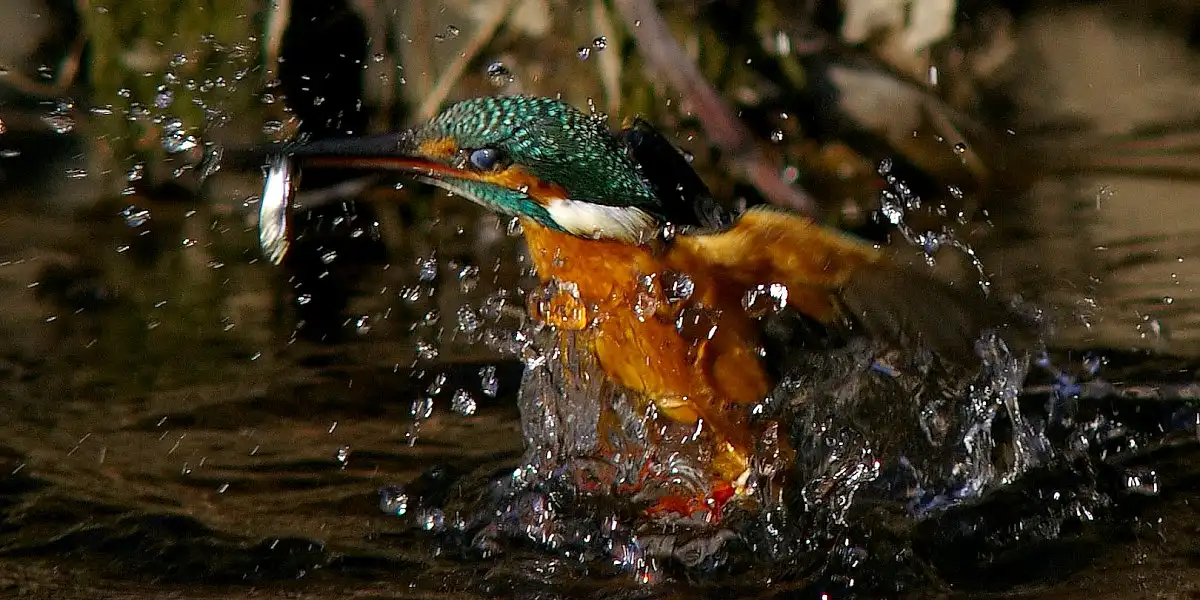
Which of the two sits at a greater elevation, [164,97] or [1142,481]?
[164,97]

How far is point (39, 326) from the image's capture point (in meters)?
3.65

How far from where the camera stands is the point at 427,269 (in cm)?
431

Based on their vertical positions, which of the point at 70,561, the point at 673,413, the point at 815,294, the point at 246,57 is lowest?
the point at 70,561

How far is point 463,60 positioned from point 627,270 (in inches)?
96.0

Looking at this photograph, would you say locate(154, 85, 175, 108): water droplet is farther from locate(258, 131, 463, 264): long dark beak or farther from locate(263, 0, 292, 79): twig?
locate(258, 131, 463, 264): long dark beak

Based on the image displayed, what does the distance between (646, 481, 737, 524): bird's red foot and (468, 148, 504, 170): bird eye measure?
71 centimetres

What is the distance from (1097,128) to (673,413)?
11.8 ft

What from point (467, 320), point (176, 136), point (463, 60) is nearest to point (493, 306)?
point (467, 320)

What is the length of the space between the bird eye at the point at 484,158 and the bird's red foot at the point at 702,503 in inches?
28.0

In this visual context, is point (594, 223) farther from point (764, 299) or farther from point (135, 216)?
point (135, 216)

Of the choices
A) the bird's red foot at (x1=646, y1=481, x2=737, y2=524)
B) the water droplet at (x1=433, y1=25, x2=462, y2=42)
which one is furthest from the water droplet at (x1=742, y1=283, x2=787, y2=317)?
the water droplet at (x1=433, y1=25, x2=462, y2=42)

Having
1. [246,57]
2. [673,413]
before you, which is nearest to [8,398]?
[673,413]

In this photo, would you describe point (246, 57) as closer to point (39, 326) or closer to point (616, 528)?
point (39, 326)

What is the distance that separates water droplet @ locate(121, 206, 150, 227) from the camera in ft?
16.0
